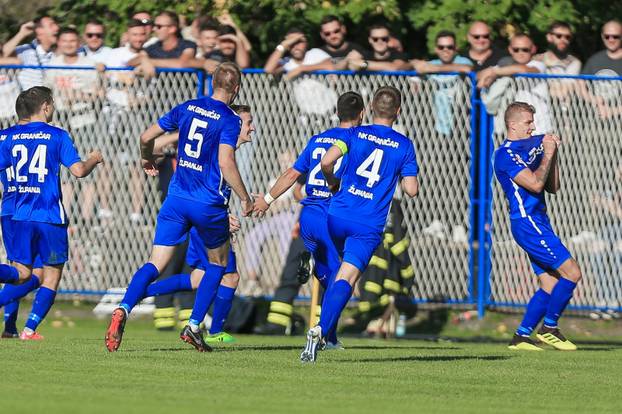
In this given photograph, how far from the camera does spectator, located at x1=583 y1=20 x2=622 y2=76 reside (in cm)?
1722

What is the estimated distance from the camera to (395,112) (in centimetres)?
1201

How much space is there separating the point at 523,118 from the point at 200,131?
371 centimetres

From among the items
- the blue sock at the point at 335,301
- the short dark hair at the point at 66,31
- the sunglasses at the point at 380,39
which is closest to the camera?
the blue sock at the point at 335,301

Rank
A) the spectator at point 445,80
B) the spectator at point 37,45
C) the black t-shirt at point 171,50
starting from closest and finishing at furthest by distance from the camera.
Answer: the spectator at point 445,80, the black t-shirt at point 171,50, the spectator at point 37,45

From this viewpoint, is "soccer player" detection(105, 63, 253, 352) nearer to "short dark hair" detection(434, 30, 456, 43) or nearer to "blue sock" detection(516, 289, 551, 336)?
"blue sock" detection(516, 289, 551, 336)

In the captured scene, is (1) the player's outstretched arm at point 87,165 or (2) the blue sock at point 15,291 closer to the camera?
(1) the player's outstretched arm at point 87,165

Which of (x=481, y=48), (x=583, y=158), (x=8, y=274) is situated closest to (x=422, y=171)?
(x=481, y=48)

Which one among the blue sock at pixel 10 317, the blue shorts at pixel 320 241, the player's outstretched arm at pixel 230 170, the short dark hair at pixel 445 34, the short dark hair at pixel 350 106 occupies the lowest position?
the blue sock at pixel 10 317

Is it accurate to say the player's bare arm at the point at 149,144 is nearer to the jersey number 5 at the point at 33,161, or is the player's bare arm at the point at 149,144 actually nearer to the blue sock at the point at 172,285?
the jersey number 5 at the point at 33,161

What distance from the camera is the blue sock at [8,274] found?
44.8ft

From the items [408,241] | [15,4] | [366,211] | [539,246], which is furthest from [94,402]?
[15,4]

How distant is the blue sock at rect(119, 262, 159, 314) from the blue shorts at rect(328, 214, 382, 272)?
153cm

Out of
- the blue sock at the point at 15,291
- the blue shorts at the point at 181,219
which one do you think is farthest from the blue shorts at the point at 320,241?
the blue sock at the point at 15,291

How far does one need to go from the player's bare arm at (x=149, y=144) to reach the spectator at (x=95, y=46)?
212 inches
